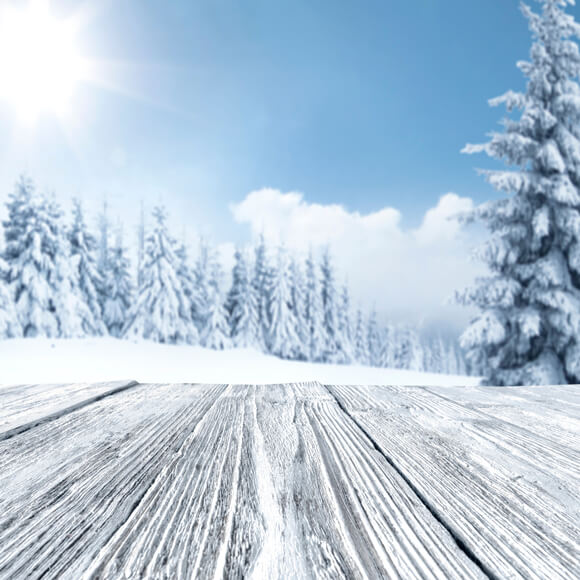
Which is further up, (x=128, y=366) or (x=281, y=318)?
(x=281, y=318)

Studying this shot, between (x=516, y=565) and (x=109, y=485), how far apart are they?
0.68 metres

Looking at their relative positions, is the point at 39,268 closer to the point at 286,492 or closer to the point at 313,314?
the point at 313,314

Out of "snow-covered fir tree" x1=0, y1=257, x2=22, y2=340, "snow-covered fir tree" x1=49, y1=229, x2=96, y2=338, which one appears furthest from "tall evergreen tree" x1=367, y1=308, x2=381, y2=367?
"snow-covered fir tree" x1=0, y1=257, x2=22, y2=340

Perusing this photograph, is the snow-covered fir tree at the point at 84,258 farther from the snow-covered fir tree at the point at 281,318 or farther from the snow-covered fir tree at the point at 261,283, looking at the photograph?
the snow-covered fir tree at the point at 281,318

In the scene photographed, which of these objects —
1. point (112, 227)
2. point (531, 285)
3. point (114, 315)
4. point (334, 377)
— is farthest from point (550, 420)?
point (112, 227)

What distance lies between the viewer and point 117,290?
22.3m

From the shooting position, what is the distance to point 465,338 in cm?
689

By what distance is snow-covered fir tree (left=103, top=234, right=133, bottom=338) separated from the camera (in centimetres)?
2214

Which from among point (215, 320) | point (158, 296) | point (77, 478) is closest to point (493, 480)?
point (77, 478)

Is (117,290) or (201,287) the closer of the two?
(117,290)

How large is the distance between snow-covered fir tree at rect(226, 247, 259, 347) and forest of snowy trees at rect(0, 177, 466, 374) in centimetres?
8

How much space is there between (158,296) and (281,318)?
973 centimetres

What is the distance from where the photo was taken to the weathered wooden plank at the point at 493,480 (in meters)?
0.48

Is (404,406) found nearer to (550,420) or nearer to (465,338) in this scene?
(550,420)
